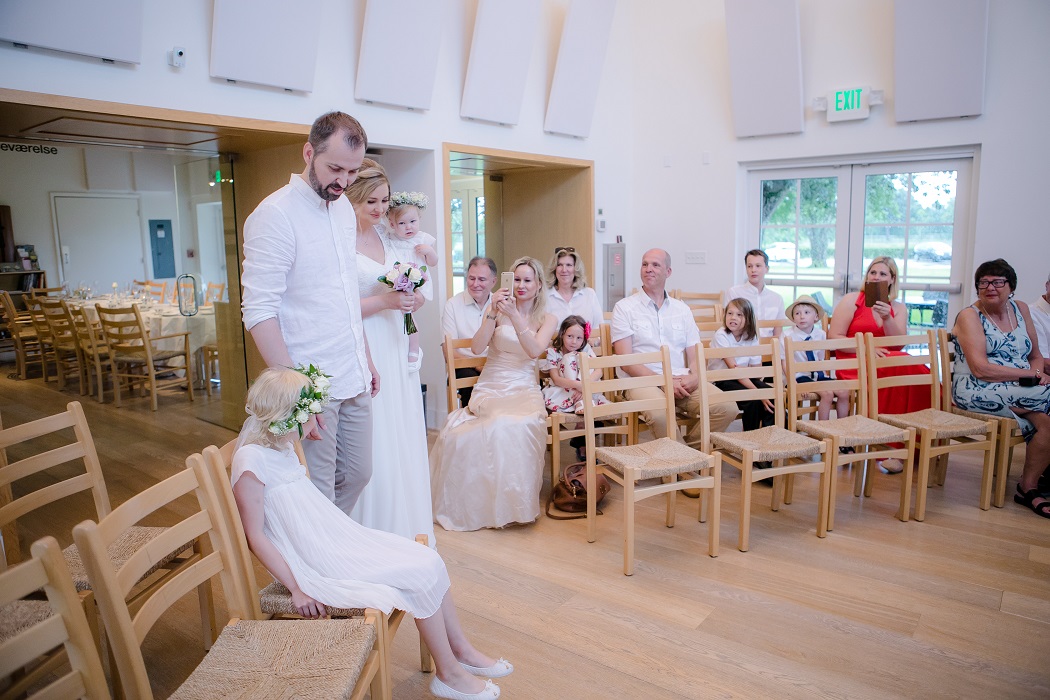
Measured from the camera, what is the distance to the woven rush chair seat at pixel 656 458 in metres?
3.08

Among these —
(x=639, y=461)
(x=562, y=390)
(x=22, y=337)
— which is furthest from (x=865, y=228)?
(x=22, y=337)

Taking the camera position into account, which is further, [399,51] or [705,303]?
[705,303]

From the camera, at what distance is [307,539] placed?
1.90m

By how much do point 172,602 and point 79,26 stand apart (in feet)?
8.78

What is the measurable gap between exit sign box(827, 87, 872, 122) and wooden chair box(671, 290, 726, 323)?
5.58 feet

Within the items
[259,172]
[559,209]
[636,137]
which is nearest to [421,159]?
[259,172]

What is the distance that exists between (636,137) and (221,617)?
567 centimetres

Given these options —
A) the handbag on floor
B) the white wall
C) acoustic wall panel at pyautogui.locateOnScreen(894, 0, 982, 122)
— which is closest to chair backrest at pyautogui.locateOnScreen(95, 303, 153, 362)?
the white wall

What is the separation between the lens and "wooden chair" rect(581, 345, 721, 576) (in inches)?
120

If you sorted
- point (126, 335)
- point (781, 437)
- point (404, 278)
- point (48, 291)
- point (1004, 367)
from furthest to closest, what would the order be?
1. point (48, 291)
2. point (126, 335)
3. point (1004, 367)
4. point (781, 437)
5. point (404, 278)

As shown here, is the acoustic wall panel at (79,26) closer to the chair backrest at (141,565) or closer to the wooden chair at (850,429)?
the chair backrest at (141,565)

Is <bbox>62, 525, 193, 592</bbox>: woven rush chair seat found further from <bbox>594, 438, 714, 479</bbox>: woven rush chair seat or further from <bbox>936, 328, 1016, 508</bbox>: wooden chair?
<bbox>936, 328, 1016, 508</bbox>: wooden chair

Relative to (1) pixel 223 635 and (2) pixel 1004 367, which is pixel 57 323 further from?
(2) pixel 1004 367

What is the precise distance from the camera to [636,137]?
6926mm
